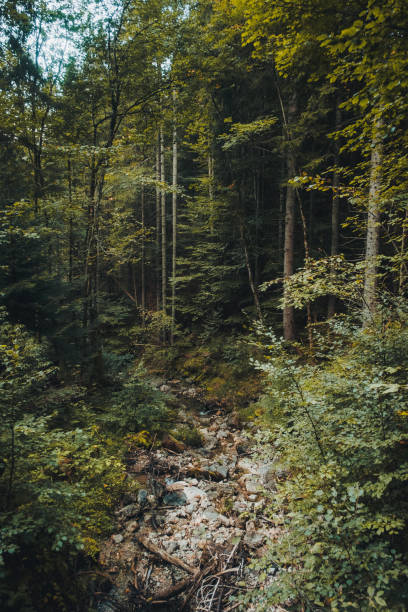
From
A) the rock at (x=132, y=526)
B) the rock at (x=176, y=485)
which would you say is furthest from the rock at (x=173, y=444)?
the rock at (x=132, y=526)

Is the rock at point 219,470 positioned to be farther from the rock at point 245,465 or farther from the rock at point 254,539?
the rock at point 254,539

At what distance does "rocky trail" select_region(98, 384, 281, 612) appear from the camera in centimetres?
299

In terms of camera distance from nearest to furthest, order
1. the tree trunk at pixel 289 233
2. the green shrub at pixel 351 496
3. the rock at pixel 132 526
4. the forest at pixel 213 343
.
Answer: the green shrub at pixel 351 496 → the forest at pixel 213 343 → the rock at pixel 132 526 → the tree trunk at pixel 289 233

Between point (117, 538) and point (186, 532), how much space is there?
0.93 meters

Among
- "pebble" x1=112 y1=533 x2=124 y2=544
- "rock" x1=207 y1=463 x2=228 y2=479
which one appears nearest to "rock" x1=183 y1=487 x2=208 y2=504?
"rock" x1=207 y1=463 x2=228 y2=479

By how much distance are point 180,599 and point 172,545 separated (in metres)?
0.66

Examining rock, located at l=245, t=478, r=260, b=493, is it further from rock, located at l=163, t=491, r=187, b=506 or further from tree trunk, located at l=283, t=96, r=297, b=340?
tree trunk, located at l=283, t=96, r=297, b=340

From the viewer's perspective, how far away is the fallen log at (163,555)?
3.27 m

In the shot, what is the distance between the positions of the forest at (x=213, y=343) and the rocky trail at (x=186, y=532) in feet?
0.09

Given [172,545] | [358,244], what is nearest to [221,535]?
[172,545]

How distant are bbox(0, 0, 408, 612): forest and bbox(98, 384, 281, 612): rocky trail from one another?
3 cm

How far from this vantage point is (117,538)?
3.65 metres

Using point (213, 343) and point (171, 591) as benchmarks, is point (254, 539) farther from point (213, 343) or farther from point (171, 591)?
point (213, 343)

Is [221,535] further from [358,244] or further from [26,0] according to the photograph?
[26,0]
